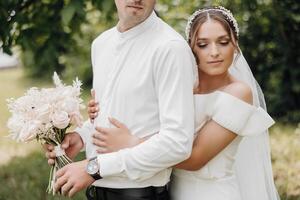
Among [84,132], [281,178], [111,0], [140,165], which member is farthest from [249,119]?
[281,178]

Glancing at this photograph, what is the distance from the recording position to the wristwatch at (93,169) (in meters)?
2.38

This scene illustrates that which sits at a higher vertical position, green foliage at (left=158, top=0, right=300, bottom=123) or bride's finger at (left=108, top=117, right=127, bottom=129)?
bride's finger at (left=108, top=117, right=127, bottom=129)

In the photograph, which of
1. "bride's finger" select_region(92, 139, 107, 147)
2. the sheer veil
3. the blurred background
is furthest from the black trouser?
the blurred background

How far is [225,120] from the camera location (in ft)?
7.97

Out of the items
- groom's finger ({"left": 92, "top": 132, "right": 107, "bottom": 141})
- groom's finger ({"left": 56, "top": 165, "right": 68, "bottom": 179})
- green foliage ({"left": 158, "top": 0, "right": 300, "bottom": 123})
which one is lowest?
green foliage ({"left": 158, "top": 0, "right": 300, "bottom": 123})

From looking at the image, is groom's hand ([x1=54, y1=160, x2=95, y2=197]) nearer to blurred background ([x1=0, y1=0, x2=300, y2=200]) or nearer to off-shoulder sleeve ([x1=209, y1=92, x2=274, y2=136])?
off-shoulder sleeve ([x1=209, y1=92, x2=274, y2=136])

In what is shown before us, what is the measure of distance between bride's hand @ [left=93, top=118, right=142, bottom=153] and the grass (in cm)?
264

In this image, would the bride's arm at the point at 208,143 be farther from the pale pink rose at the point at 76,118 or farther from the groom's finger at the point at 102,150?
the pale pink rose at the point at 76,118

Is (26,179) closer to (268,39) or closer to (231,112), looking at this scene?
(231,112)

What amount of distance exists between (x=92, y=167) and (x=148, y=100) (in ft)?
1.21

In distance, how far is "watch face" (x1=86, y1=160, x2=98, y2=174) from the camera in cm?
238

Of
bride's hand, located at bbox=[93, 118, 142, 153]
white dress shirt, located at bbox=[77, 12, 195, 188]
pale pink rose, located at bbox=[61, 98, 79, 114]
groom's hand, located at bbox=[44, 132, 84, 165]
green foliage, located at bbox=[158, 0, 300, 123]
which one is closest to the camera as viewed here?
white dress shirt, located at bbox=[77, 12, 195, 188]

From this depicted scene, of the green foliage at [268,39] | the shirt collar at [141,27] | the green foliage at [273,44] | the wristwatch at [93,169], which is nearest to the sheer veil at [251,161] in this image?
the shirt collar at [141,27]

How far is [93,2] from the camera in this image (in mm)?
4598
